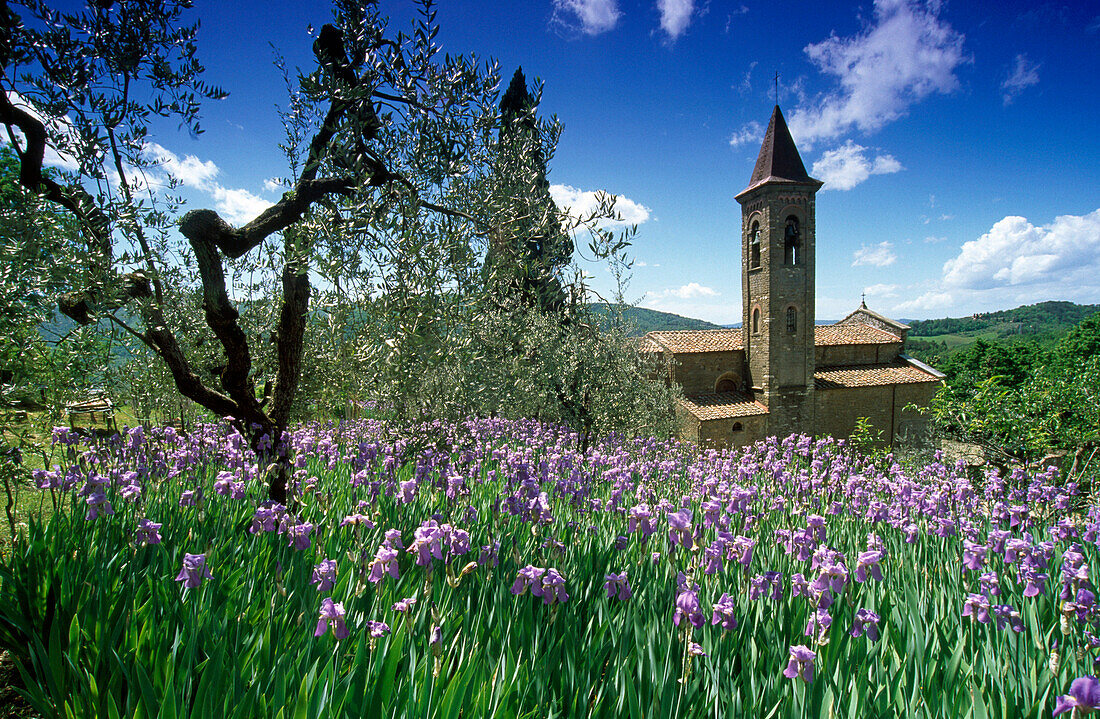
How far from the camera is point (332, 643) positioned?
2523 millimetres

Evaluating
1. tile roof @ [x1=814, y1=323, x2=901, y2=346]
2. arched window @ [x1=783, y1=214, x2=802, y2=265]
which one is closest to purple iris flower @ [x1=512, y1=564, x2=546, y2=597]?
arched window @ [x1=783, y1=214, x2=802, y2=265]

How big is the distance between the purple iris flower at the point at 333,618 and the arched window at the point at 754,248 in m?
33.8

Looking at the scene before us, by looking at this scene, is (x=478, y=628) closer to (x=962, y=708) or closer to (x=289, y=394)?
(x=962, y=708)

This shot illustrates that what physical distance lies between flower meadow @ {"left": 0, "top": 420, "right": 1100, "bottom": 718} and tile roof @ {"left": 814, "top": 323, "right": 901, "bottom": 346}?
34.0 m

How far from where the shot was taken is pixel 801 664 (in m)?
2.14

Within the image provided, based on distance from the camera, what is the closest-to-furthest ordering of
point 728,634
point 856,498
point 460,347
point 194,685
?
1. point 194,685
2. point 728,634
3. point 460,347
4. point 856,498

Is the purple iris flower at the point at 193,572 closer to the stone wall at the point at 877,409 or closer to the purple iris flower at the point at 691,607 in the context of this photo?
the purple iris flower at the point at 691,607

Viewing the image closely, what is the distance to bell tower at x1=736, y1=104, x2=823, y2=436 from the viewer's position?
30516 millimetres

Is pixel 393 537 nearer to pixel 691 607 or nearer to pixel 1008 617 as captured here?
pixel 691 607

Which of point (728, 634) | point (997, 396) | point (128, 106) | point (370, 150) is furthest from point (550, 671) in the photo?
point (997, 396)

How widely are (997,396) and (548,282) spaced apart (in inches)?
492

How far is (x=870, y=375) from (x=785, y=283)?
32.1 ft

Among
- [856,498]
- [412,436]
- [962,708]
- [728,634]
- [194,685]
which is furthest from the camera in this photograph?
[412,436]

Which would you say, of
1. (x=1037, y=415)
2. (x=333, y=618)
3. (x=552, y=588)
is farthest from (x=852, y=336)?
(x=333, y=618)
